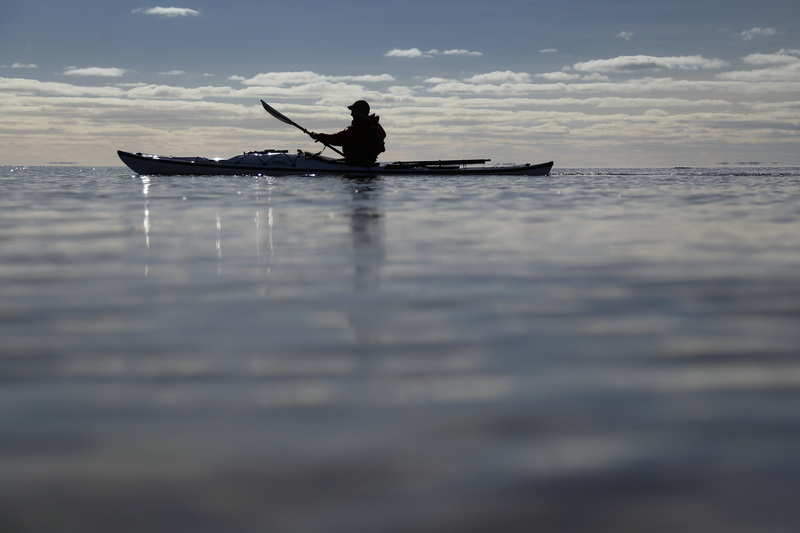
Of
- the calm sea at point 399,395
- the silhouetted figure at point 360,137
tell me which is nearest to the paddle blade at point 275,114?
the silhouetted figure at point 360,137

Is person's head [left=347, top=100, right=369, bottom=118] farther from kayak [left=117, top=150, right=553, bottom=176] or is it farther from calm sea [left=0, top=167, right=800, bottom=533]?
calm sea [left=0, top=167, right=800, bottom=533]

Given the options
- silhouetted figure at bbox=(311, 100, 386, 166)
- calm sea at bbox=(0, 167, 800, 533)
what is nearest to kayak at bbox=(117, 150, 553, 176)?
silhouetted figure at bbox=(311, 100, 386, 166)

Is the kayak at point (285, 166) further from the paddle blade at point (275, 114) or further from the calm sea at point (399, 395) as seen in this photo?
the calm sea at point (399, 395)

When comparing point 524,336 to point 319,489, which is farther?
point 524,336

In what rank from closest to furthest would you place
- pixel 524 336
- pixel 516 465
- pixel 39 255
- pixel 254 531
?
pixel 254 531, pixel 516 465, pixel 524 336, pixel 39 255

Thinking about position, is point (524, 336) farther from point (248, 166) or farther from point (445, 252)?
point (248, 166)

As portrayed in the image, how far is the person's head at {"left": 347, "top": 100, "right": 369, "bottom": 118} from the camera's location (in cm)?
2841

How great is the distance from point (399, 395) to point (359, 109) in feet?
85.7

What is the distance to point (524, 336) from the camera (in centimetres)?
418

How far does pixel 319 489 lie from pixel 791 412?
6.09 feet

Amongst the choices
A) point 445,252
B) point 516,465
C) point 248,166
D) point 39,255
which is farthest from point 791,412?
point 248,166

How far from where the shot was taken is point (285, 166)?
28.5m

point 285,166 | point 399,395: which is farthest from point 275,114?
point 399,395

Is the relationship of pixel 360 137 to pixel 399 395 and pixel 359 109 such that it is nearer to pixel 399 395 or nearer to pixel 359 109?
pixel 359 109
